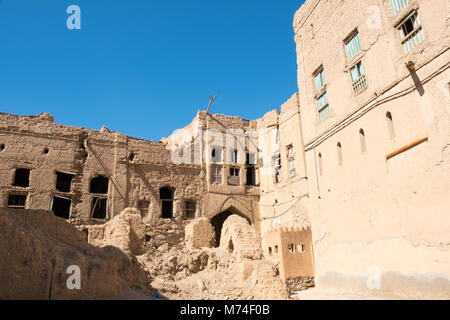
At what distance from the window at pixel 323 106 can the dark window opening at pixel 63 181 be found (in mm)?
13534

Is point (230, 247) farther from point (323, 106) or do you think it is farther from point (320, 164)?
point (323, 106)

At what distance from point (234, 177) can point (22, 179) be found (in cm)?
1210

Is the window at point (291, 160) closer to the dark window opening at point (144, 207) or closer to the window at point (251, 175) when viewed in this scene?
the window at point (251, 175)

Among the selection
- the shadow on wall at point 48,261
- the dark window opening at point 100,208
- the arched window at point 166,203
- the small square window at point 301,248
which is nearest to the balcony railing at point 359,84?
the small square window at point 301,248

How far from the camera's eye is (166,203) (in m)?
21.8

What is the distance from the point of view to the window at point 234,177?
75.6ft

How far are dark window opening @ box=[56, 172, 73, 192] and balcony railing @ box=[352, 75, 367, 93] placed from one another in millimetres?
15097

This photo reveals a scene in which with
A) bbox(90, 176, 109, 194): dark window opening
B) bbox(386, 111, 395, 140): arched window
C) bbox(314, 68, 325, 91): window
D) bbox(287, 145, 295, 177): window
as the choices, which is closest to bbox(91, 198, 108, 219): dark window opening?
bbox(90, 176, 109, 194): dark window opening

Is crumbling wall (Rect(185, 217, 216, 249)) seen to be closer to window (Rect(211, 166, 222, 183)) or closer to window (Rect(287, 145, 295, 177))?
window (Rect(211, 166, 222, 183))

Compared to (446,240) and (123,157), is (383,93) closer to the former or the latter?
(446,240)

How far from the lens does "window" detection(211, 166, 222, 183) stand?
22.7 meters

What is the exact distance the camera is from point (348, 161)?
13.7 metres

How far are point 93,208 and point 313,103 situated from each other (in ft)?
41.2
